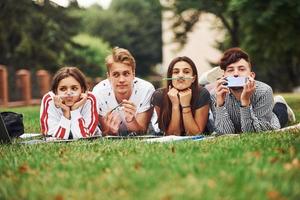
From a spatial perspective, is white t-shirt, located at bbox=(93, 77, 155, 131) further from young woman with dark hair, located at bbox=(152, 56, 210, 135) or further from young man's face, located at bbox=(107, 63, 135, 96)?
young woman with dark hair, located at bbox=(152, 56, 210, 135)

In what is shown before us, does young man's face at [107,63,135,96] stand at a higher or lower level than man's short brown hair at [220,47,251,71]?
lower

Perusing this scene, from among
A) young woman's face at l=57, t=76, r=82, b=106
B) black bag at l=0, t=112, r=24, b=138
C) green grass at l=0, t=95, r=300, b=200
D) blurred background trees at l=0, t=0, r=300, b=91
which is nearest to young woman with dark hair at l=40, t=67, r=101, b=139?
young woman's face at l=57, t=76, r=82, b=106

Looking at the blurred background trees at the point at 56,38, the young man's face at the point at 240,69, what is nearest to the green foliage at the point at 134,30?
the blurred background trees at the point at 56,38

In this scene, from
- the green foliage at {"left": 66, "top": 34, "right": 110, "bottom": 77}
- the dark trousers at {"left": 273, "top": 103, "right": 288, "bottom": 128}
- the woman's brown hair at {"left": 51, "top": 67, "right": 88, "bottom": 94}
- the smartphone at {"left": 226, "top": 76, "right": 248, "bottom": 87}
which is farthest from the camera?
the green foliage at {"left": 66, "top": 34, "right": 110, "bottom": 77}

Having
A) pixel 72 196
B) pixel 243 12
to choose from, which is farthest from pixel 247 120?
pixel 243 12

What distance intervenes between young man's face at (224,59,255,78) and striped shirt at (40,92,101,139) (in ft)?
6.21

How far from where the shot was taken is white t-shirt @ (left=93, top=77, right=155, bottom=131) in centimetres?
845

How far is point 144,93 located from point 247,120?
1632 mm

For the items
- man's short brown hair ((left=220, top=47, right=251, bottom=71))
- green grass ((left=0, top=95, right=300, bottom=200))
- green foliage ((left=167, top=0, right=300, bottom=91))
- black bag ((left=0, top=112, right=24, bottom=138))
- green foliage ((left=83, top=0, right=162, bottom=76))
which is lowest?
green grass ((left=0, top=95, right=300, bottom=200))

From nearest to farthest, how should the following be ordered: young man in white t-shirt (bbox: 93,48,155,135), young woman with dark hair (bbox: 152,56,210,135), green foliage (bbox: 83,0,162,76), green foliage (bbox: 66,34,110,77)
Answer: young woman with dark hair (bbox: 152,56,210,135) → young man in white t-shirt (bbox: 93,48,155,135) → green foliage (bbox: 66,34,110,77) → green foliage (bbox: 83,0,162,76)

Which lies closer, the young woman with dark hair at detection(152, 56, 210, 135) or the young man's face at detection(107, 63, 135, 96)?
the young woman with dark hair at detection(152, 56, 210, 135)

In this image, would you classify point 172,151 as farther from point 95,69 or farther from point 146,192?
point 95,69

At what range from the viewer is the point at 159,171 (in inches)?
177

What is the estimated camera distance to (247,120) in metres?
7.64
